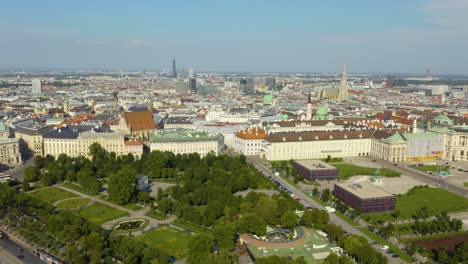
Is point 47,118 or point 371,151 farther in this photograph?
point 47,118

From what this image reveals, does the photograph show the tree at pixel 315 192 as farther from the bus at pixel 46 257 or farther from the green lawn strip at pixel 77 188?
the bus at pixel 46 257

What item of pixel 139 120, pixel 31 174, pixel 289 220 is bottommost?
pixel 31 174

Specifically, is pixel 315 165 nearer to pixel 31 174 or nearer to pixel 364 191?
pixel 364 191

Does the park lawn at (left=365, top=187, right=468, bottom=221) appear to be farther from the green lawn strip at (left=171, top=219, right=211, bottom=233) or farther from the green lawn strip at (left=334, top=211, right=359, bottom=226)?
the green lawn strip at (left=171, top=219, right=211, bottom=233)

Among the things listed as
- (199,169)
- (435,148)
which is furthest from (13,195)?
(435,148)

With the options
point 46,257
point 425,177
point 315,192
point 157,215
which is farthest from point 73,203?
point 425,177

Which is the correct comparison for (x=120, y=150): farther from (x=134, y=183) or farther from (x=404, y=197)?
(x=404, y=197)

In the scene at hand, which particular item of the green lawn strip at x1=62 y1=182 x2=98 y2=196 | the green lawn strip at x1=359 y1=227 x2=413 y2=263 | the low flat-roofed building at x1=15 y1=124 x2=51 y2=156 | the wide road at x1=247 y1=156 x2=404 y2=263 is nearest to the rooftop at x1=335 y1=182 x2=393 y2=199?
the wide road at x1=247 y1=156 x2=404 y2=263
